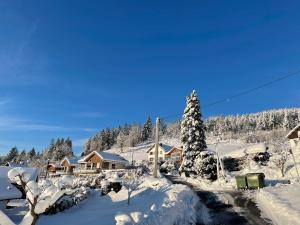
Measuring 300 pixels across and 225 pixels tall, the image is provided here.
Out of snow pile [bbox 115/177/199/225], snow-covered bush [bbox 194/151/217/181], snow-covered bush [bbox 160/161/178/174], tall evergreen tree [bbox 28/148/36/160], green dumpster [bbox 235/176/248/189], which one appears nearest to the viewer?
snow pile [bbox 115/177/199/225]

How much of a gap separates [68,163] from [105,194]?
61954 mm

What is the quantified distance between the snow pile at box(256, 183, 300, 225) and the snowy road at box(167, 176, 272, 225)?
0.70 meters

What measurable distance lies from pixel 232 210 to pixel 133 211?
8065mm

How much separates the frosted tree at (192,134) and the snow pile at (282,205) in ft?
72.8

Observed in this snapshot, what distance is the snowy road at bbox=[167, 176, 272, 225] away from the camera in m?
19.1

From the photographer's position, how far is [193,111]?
53.3 metres

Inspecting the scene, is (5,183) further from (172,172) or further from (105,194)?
(172,172)

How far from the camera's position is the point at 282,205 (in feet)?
68.1

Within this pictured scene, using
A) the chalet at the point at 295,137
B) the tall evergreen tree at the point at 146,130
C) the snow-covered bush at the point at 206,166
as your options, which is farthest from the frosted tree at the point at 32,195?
the tall evergreen tree at the point at 146,130

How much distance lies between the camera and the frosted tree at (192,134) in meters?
50.8

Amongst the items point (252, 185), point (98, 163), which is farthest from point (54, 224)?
point (98, 163)

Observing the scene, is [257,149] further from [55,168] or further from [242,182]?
[55,168]

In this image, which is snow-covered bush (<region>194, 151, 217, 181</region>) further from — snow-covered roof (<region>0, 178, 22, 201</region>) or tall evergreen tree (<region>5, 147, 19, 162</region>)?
tall evergreen tree (<region>5, 147, 19, 162</region>)

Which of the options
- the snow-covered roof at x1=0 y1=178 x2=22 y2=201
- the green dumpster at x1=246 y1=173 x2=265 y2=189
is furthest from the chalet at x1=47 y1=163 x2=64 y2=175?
the green dumpster at x1=246 y1=173 x2=265 y2=189
